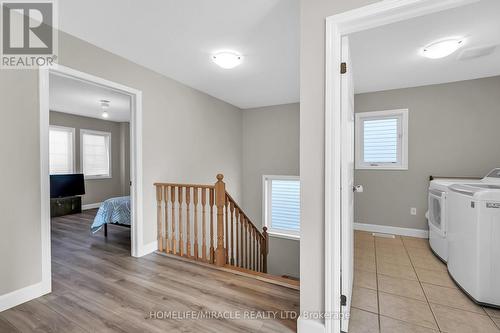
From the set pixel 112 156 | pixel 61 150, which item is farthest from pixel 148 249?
pixel 112 156

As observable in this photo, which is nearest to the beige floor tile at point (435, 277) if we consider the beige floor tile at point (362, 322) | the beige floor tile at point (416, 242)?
the beige floor tile at point (416, 242)

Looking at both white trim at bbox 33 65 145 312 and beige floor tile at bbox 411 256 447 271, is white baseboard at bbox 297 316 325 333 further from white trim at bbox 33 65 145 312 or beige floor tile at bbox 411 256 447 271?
white trim at bbox 33 65 145 312

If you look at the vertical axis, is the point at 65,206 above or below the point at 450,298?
above

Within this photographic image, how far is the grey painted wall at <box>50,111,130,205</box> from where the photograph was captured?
5594 mm

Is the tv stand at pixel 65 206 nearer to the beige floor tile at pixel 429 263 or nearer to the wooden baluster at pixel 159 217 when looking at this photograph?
the wooden baluster at pixel 159 217

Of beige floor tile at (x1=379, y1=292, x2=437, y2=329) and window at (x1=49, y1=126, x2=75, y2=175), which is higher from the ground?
window at (x1=49, y1=126, x2=75, y2=175)

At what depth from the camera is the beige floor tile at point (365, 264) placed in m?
2.44

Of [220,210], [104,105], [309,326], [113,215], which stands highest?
[104,105]

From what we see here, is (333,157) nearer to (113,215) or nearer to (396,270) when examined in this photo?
(396,270)

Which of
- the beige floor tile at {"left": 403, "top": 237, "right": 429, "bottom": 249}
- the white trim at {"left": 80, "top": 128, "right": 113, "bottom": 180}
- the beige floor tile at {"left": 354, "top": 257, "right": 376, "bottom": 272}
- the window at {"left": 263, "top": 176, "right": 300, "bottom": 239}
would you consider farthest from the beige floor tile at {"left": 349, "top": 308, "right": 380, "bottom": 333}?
the white trim at {"left": 80, "top": 128, "right": 113, "bottom": 180}

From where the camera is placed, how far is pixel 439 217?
101 inches

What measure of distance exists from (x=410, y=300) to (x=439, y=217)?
122 cm

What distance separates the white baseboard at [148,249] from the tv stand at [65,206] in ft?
11.8

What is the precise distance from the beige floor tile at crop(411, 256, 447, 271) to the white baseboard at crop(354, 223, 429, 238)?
3.05 feet
